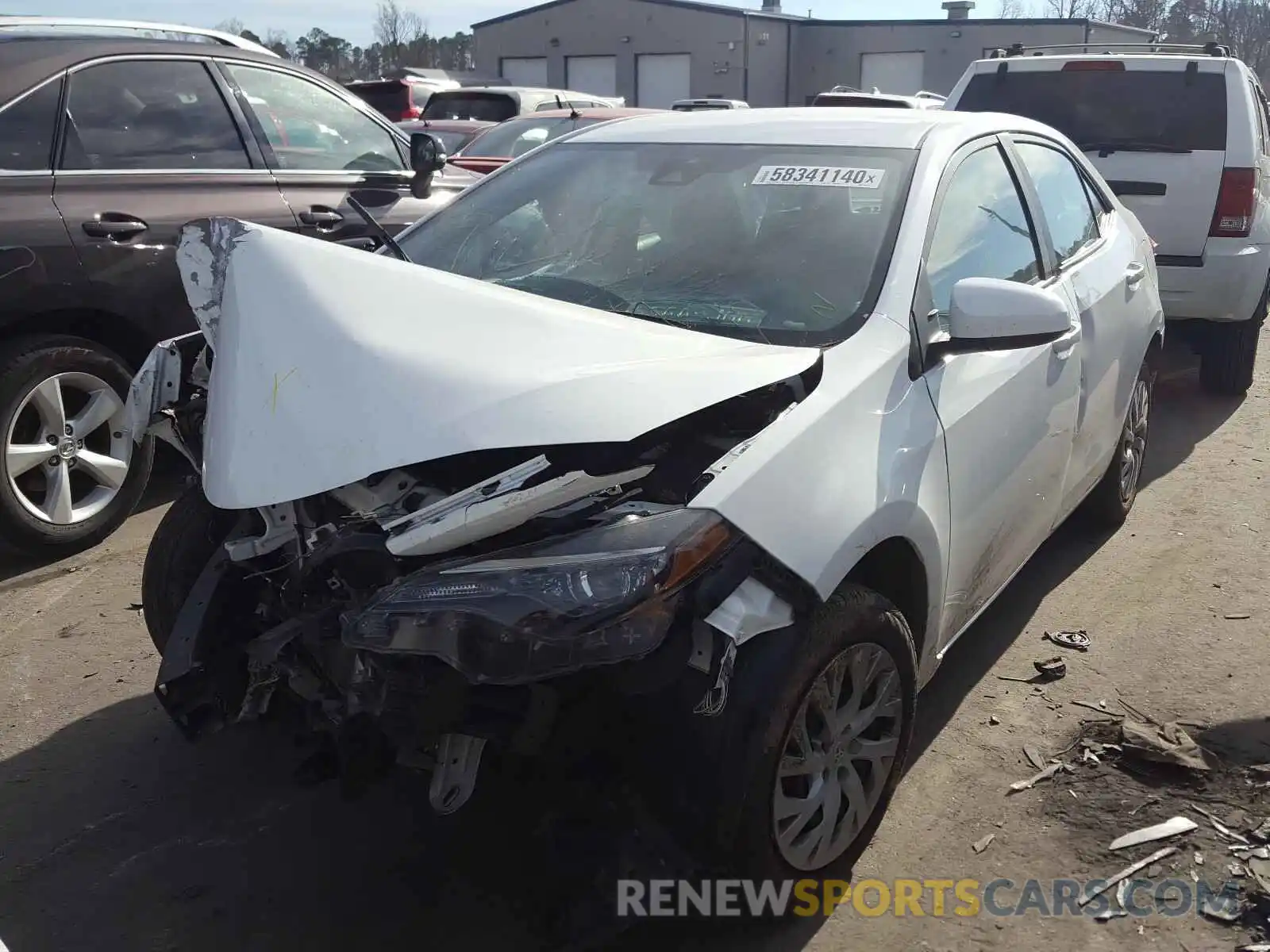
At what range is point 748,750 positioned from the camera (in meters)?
2.34

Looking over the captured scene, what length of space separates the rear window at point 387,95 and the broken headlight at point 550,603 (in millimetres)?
16061

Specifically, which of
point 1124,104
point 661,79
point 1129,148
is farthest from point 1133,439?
point 661,79

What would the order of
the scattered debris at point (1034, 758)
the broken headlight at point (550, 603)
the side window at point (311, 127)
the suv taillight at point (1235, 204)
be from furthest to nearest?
the suv taillight at point (1235, 204) < the side window at point (311, 127) < the scattered debris at point (1034, 758) < the broken headlight at point (550, 603)

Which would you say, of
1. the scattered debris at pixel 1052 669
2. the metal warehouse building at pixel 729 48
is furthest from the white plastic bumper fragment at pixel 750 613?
the metal warehouse building at pixel 729 48

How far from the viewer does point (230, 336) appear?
2.64 m

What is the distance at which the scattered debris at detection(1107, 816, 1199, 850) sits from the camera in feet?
9.68

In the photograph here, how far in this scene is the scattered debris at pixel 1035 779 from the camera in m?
A: 3.21

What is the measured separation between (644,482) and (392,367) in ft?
1.95

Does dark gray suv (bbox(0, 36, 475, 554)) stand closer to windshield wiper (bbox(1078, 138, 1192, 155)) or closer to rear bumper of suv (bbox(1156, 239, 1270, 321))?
windshield wiper (bbox(1078, 138, 1192, 155))

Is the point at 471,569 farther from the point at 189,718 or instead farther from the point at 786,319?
the point at 786,319

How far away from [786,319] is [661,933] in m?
1.54

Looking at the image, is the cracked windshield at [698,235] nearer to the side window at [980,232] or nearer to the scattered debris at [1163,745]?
the side window at [980,232]

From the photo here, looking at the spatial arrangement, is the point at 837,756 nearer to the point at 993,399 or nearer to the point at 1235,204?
the point at 993,399

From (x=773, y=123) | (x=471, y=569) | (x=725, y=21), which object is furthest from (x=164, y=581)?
(x=725, y=21)
